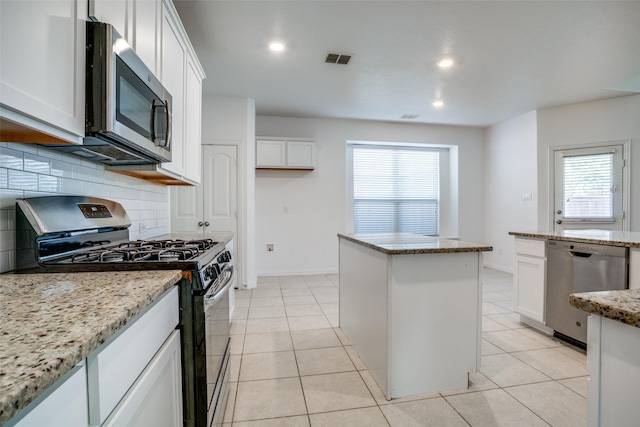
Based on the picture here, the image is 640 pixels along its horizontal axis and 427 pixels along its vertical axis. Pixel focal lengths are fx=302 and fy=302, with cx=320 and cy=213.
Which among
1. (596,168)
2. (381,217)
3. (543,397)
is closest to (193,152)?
(543,397)

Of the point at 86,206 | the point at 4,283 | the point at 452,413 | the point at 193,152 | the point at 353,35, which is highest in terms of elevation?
the point at 353,35

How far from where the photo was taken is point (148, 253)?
50.2 inches

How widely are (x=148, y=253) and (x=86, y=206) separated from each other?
444 mm

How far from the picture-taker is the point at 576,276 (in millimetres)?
2301

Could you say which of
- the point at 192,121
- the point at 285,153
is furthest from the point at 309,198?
the point at 192,121

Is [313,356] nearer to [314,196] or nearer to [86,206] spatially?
[86,206]

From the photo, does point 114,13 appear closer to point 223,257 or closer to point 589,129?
point 223,257

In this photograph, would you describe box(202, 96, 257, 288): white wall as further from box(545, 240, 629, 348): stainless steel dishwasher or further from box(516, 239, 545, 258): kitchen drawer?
box(545, 240, 629, 348): stainless steel dishwasher

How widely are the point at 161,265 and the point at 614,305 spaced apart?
1322mm

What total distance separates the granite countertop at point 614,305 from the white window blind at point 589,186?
4588mm

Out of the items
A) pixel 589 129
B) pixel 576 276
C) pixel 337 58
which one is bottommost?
pixel 576 276

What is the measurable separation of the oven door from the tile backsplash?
2.34 ft

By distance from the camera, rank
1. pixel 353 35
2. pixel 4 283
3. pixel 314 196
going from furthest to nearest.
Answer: pixel 314 196 → pixel 353 35 → pixel 4 283

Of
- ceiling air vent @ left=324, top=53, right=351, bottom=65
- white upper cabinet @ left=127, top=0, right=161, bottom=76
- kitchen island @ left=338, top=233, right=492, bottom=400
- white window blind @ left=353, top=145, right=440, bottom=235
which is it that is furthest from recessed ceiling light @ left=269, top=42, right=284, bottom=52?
white window blind @ left=353, top=145, right=440, bottom=235
